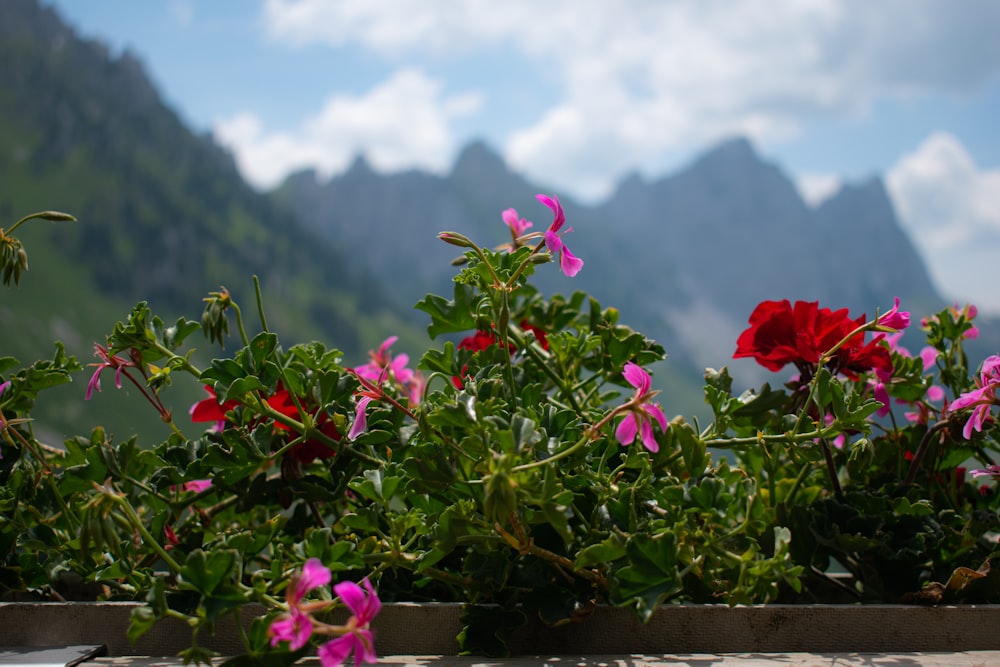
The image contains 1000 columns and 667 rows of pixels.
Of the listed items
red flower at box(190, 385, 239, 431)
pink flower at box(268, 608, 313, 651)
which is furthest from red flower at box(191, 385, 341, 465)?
pink flower at box(268, 608, 313, 651)

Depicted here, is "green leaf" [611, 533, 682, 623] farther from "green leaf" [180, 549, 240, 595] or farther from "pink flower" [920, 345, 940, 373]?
"pink flower" [920, 345, 940, 373]

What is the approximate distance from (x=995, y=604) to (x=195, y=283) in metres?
92.2

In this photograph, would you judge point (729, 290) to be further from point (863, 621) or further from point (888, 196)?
point (863, 621)

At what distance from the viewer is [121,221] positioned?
85.8 metres

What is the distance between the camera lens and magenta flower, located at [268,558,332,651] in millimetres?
907

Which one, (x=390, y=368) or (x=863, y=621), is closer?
(x=863, y=621)

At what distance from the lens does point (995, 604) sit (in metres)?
1.34

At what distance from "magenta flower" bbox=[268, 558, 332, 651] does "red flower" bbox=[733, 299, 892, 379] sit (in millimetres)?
829

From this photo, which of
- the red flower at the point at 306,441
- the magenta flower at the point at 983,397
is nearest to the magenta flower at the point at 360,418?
the red flower at the point at 306,441

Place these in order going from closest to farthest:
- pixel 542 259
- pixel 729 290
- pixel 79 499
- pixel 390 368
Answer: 1. pixel 542 259
2. pixel 79 499
3. pixel 390 368
4. pixel 729 290

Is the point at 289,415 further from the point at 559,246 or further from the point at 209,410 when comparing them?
the point at 559,246

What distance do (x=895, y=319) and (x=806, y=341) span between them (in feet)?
0.45

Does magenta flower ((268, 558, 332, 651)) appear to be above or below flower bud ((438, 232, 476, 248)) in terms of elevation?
below

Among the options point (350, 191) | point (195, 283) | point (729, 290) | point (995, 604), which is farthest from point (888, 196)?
point (995, 604)
